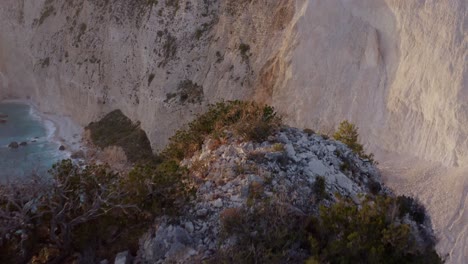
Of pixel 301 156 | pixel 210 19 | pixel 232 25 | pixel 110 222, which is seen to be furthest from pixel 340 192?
pixel 210 19

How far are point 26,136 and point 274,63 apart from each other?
22242 millimetres

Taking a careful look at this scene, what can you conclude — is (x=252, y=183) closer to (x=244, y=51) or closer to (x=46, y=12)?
(x=244, y=51)

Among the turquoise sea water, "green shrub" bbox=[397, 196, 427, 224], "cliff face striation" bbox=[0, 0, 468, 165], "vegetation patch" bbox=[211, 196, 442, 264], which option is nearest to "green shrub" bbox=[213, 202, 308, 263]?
"vegetation patch" bbox=[211, 196, 442, 264]

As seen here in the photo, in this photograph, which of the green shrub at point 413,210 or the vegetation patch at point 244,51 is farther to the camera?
the vegetation patch at point 244,51

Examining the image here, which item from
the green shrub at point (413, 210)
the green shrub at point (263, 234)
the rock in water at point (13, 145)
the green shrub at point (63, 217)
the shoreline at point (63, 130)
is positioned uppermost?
the green shrub at point (413, 210)

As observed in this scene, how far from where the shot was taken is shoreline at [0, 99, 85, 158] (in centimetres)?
2930

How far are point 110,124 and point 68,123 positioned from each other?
21.4ft

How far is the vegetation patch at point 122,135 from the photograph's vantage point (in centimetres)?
2483

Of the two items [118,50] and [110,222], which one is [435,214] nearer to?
[110,222]

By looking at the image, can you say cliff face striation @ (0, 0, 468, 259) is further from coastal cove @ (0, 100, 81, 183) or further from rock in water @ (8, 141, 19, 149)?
rock in water @ (8, 141, 19, 149)

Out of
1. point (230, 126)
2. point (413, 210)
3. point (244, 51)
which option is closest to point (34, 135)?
point (244, 51)

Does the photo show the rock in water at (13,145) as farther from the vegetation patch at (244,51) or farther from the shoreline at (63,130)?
the vegetation patch at (244,51)

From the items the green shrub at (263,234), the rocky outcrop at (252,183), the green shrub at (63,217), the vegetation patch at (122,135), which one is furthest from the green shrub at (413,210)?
the vegetation patch at (122,135)

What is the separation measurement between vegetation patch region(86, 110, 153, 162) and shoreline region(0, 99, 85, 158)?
3.69ft
